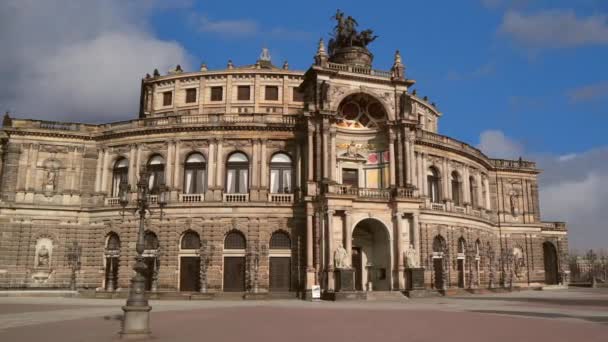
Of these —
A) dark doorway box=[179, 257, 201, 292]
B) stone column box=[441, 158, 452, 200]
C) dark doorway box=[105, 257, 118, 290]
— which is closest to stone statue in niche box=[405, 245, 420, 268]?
stone column box=[441, 158, 452, 200]

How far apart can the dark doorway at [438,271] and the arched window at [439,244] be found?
869 millimetres

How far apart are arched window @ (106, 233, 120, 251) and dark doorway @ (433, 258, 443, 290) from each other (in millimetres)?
27783

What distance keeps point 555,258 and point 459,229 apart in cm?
2321

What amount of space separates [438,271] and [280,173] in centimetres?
1679

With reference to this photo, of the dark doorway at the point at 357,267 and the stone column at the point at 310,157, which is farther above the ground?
the stone column at the point at 310,157

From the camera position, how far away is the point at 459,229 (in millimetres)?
49906

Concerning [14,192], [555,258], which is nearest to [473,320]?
[14,192]

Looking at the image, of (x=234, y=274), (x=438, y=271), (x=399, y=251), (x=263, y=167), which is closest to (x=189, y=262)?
(x=234, y=274)

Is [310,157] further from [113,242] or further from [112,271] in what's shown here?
[112,271]

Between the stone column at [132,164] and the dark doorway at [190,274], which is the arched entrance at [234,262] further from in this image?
the stone column at [132,164]

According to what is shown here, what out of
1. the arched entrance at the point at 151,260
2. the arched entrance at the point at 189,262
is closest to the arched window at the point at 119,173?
the arched entrance at the point at 151,260

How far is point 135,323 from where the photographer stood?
16328 mm

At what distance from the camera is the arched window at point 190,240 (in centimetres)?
4331

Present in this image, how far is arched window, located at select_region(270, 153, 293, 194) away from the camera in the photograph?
4459 cm
